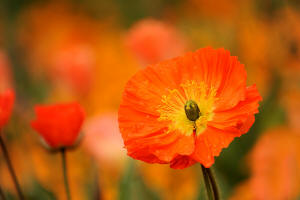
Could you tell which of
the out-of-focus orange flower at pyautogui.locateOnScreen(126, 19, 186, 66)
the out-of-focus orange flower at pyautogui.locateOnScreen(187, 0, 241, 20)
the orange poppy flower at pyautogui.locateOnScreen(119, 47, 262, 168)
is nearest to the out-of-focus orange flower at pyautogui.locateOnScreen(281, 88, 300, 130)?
the out-of-focus orange flower at pyautogui.locateOnScreen(126, 19, 186, 66)

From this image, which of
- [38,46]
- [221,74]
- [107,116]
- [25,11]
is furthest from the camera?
[25,11]

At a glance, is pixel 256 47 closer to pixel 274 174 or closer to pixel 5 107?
pixel 274 174

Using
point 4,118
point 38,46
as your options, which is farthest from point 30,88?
point 4,118

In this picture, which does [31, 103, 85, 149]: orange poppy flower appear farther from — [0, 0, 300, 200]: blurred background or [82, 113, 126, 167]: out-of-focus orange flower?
[82, 113, 126, 167]: out-of-focus orange flower

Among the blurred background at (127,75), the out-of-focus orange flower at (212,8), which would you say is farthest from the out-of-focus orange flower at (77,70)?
the out-of-focus orange flower at (212,8)

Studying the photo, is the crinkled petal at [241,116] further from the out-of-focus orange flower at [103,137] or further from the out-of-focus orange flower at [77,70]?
the out-of-focus orange flower at [77,70]

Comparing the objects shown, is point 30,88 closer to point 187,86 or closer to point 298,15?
point 298,15
